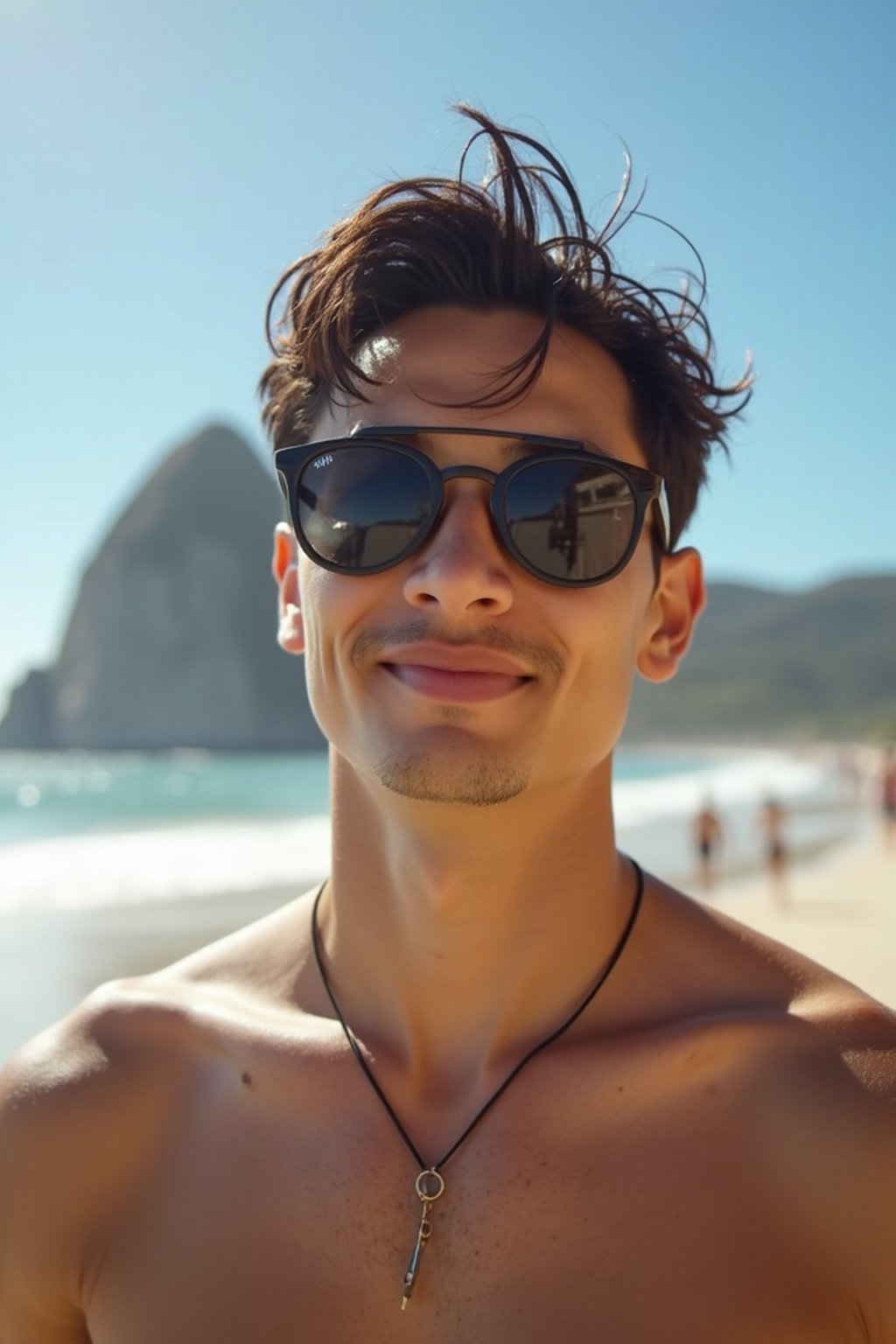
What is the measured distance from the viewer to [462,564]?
1.90 metres

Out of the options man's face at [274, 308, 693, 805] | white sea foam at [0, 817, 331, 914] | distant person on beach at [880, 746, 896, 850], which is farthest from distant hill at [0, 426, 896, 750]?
man's face at [274, 308, 693, 805]

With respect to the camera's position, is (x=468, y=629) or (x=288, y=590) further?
(x=288, y=590)

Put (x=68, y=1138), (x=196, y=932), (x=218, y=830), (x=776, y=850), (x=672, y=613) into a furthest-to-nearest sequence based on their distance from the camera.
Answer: (x=218, y=830) < (x=776, y=850) < (x=196, y=932) < (x=672, y=613) < (x=68, y=1138)

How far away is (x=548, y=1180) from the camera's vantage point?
1909 mm

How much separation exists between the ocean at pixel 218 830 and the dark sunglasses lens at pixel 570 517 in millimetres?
13034

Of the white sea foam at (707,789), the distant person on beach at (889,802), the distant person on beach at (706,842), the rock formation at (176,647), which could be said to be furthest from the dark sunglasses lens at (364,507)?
the rock formation at (176,647)

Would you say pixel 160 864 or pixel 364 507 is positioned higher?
pixel 364 507

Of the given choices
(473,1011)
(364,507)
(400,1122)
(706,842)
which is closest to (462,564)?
(364,507)

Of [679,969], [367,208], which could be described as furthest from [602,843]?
[367,208]

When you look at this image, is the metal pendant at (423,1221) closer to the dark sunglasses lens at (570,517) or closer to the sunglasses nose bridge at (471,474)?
the dark sunglasses lens at (570,517)

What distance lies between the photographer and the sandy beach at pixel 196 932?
8617mm

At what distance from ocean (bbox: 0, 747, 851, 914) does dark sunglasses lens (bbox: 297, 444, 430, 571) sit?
12.8 meters

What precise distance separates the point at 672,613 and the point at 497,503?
0.67 meters

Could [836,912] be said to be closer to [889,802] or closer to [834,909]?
[834,909]
